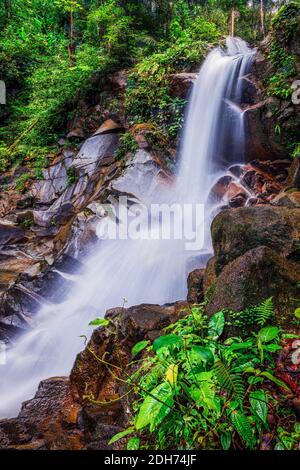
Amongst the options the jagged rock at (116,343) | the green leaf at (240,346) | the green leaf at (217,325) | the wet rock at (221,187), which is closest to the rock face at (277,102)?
the wet rock at (221,187)

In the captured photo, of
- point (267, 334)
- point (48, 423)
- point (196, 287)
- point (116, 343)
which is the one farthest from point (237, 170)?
point (48, 423)

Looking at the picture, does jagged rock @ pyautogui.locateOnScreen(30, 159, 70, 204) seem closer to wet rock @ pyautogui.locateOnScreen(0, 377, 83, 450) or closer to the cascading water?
the cascading water

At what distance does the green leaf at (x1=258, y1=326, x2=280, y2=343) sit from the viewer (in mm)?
2354

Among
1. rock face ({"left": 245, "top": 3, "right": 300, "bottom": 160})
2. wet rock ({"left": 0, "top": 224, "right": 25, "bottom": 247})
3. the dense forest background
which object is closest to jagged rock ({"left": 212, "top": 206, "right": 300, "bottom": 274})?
rock face ({"left": 245, "top": 3, "right": 300, "bottom": 160})

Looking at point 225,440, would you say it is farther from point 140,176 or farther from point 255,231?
point 140,176

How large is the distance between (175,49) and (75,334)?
10.2m

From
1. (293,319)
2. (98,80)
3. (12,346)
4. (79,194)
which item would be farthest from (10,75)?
(293,319)

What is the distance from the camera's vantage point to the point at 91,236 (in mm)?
7535

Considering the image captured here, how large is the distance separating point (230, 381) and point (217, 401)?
0.46 ft

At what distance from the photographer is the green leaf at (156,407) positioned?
1947 mm

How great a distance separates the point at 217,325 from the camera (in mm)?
2703

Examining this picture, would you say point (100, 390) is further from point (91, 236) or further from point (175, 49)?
point (175, 49)

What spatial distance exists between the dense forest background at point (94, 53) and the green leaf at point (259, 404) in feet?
28.5

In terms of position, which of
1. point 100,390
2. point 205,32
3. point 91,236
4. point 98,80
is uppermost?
point 205,32
